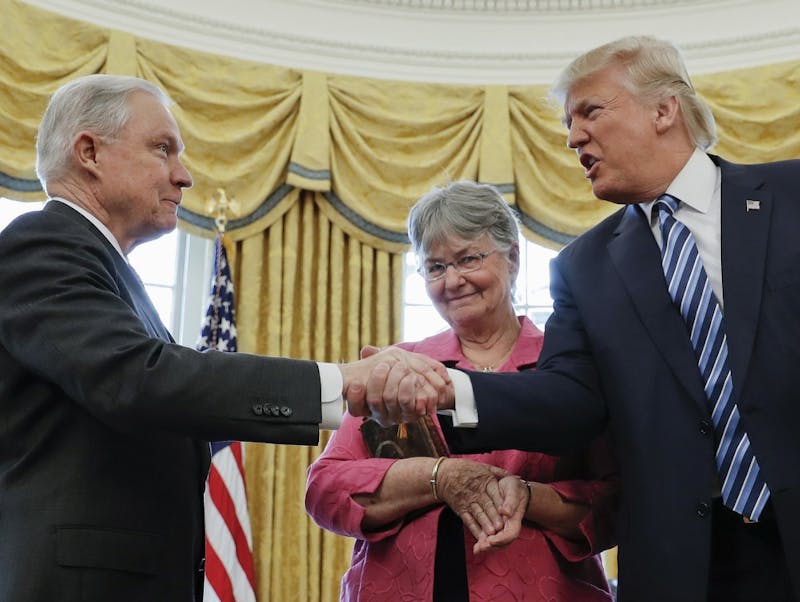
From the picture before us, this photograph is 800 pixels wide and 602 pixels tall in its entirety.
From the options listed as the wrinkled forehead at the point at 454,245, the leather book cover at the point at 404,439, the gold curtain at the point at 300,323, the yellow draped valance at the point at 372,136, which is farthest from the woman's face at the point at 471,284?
the yellow draped valance at the point at 372,136

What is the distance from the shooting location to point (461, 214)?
2.77 m

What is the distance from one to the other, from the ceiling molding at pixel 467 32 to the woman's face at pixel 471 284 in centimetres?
388

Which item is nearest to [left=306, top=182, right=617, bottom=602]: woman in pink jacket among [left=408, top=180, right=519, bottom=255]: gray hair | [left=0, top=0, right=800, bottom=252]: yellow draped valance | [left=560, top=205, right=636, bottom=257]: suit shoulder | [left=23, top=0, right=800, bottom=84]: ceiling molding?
[left=408, top=180, right=519, bottom=255]: gray hair

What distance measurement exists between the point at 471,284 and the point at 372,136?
3651 mm

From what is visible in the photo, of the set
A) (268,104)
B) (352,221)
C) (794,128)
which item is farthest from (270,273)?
(794,128)

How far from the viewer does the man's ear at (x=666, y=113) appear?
2.49 m

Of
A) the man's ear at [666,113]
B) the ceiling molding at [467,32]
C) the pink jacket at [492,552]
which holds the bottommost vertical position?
the pink jacket at [492,552]

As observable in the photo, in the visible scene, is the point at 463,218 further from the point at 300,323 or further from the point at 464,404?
the point at 300,323

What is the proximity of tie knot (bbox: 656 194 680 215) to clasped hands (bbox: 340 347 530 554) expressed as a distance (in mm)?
615

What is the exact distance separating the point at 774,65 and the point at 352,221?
8.73 ft

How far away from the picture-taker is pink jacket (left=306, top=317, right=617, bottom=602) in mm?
2408

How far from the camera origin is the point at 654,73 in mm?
2537

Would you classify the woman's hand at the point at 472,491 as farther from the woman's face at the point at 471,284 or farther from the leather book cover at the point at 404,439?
the woman's face at the point at 471,284

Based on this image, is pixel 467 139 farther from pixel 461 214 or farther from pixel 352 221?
pixel 461 214
